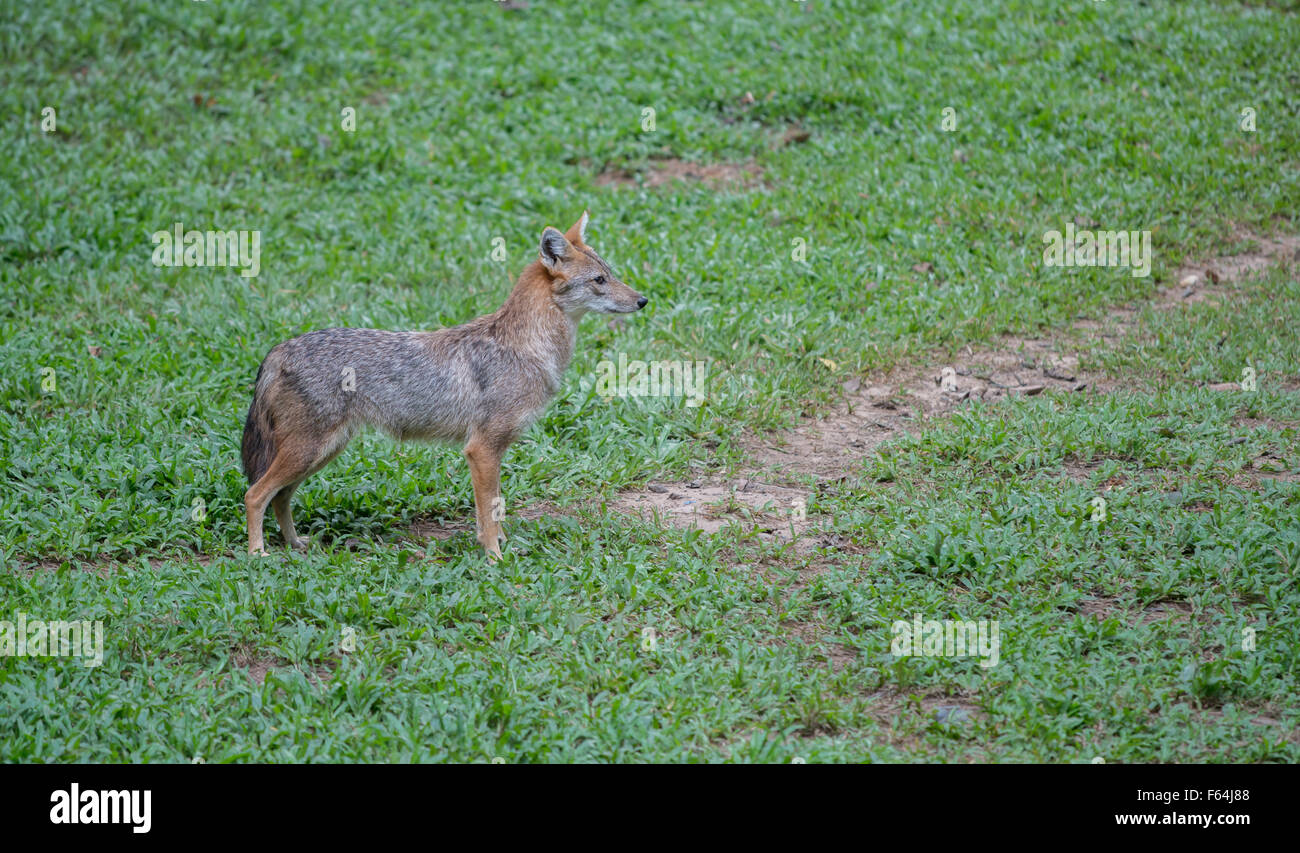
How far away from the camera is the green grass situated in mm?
5613

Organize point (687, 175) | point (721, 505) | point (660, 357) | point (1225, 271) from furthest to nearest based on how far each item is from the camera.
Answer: point (687, 175) < point (1225, 271) < point (660, 357) < point (721, 505)

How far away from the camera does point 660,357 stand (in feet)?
31.9

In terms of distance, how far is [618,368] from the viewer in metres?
9.60

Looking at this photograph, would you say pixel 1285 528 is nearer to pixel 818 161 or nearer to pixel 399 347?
pixel 399 347

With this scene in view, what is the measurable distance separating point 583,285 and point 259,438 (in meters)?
2.29

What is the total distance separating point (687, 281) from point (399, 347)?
414 centimetres

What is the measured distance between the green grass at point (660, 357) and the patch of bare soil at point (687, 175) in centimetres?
12

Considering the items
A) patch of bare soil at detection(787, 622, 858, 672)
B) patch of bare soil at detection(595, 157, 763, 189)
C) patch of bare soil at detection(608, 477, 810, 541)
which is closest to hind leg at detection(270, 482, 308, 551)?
patch of bare soil at detection(608, 477, 810, 541)

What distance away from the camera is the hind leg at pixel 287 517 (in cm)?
724

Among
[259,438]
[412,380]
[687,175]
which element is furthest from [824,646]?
[687,175]

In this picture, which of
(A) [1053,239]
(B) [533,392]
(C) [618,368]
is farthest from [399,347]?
(A) [1053,239]

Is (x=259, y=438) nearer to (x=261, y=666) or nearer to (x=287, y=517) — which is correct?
(x=287, y=517)

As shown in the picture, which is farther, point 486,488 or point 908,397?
point 908,397
